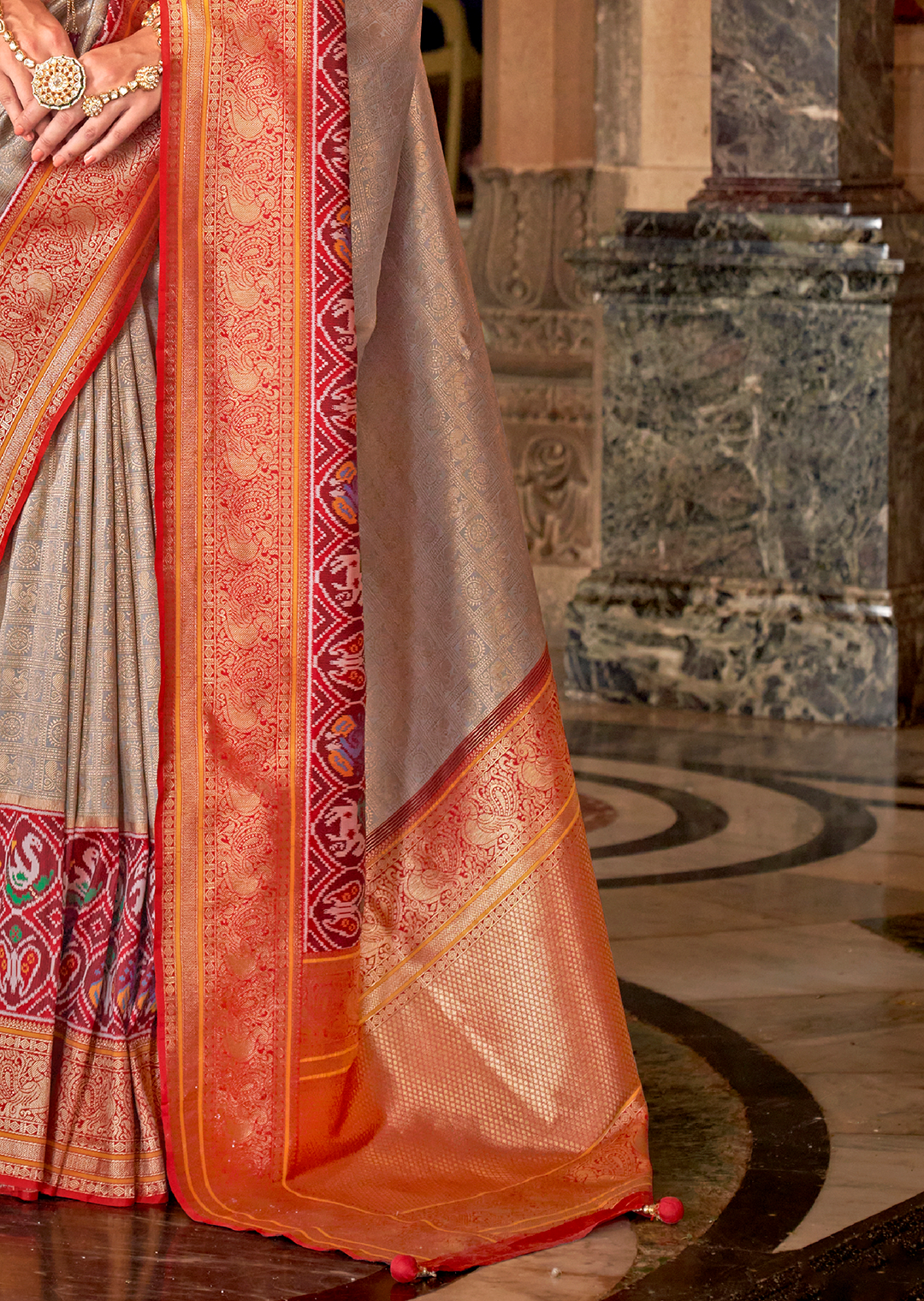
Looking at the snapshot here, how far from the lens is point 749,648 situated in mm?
5676

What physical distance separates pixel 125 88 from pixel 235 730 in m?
0.70

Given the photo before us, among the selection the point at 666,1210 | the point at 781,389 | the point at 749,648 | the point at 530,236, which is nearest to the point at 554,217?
the point at 530,236

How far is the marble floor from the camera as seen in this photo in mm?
2215

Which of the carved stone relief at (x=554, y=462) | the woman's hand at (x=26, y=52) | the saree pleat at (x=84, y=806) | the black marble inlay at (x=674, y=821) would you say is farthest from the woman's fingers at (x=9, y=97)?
the carved stone relief at (x=554, y=462)

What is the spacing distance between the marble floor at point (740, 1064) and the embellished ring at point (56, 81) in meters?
1.18

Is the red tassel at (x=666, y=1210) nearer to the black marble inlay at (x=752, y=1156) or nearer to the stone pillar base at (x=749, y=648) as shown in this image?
the black marble inlay at (x=752, y=1156)

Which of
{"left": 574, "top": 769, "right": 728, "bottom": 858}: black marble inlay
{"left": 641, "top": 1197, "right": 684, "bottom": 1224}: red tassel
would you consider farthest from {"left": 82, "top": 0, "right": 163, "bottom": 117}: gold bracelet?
{"left": 574, "top": 769, "right": 728, "bottom": 858}: black marble inlay

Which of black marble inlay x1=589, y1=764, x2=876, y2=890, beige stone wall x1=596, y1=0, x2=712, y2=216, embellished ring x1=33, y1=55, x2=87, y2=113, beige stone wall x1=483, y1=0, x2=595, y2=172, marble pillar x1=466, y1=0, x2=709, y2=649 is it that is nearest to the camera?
embellished ring x1=33, y1=55, x2=87, y2=113

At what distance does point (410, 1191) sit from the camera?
2.36 m

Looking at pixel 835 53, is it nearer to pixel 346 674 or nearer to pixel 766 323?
pixel 766 323

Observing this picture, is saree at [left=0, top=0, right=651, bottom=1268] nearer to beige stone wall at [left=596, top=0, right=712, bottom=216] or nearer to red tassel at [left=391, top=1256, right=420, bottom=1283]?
red tassel at [left=391, top=1256, right=420, bottom=1283]

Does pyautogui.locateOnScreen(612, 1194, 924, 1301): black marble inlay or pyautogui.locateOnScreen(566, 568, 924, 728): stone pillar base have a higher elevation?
pyautogui.locateOnScreen(566, 568, 924, 728): stone pillar base

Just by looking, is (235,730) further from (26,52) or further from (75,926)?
(26,52)

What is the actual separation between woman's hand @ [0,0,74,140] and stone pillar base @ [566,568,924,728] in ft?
11.6
